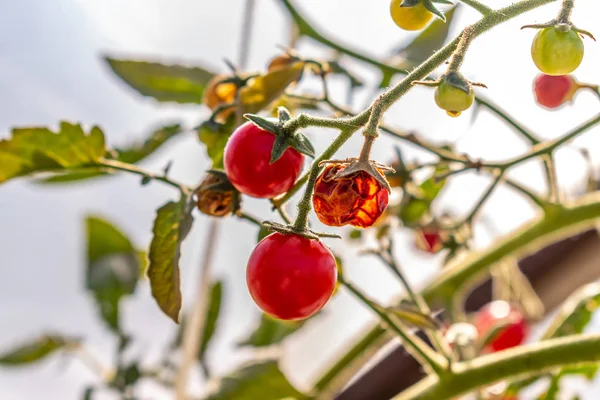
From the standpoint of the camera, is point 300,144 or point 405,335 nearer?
point 300,144

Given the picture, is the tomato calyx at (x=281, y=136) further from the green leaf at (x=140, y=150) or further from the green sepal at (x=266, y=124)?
the green leaf at (x=140, y=150)

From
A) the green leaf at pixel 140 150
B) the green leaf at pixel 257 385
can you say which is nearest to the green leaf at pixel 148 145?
the green leaf at pixel 140 150

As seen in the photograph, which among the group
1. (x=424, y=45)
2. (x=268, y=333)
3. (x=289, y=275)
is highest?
(x=424, y=45)

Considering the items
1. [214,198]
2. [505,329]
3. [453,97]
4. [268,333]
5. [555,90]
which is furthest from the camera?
[268,333]

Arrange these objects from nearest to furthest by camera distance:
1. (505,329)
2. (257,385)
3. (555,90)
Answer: (555,90) < (257,385) < (505,329)

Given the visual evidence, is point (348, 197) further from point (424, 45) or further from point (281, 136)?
point (424, 45)

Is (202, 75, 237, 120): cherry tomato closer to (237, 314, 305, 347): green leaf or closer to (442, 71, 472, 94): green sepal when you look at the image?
(442, 71, 472, 94): green sepal

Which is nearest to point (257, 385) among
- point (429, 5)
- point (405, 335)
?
point (405, 335)
